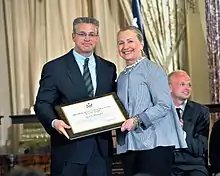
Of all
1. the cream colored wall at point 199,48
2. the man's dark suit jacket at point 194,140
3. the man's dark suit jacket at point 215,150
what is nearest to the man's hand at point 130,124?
the man's dark suit jacket at point 194,140

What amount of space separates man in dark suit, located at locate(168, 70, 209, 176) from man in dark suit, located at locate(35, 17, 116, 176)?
2.54ft

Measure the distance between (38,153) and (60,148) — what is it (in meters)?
2.58

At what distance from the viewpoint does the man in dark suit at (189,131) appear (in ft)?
10.9

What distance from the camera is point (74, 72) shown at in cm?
269

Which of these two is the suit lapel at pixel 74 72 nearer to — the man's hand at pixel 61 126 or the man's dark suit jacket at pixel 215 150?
the man's hand at pixel 61 126

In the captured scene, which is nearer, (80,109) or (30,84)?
(80,109)

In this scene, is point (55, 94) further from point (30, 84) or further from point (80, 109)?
point (30, 84)

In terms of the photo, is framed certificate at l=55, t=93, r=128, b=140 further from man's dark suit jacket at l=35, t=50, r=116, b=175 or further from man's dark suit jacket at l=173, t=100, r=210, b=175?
man's dark suit jacket at l=173, t=100, r=210, b=175

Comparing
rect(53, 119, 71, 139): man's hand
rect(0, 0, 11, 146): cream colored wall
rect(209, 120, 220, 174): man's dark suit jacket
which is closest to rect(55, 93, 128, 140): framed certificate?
rect(53, 119, 71, 139): man's hand

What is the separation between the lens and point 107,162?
2.71 metres

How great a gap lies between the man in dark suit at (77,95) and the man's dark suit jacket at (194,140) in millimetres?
773

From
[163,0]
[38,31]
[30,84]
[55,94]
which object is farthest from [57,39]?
[55,94]

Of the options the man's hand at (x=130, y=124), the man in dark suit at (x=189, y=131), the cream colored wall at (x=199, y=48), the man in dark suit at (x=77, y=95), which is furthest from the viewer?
the cream colored wall at (x=199, y=48)

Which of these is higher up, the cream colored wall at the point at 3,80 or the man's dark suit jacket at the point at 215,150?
the cream colored wall at the point at 3,80
